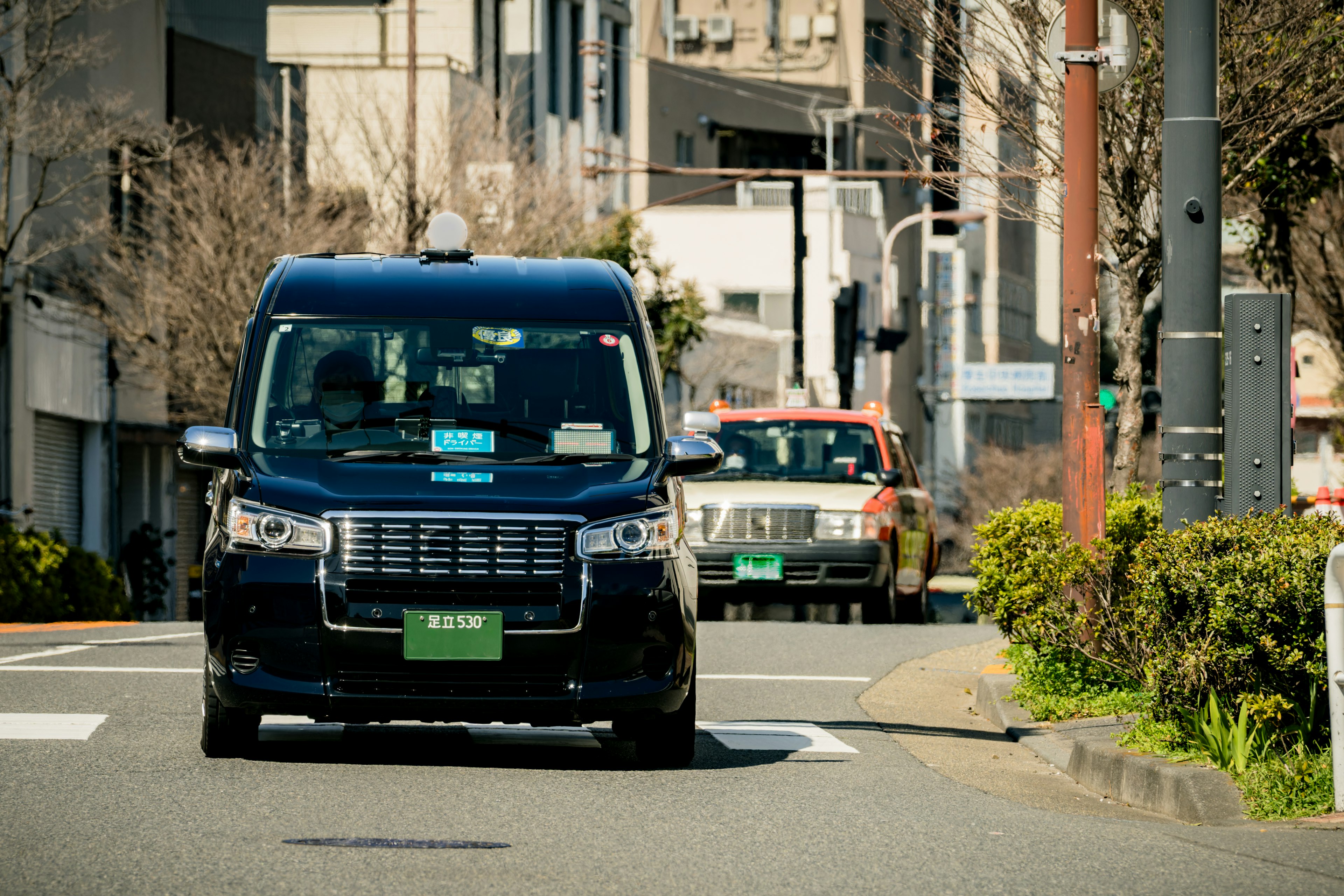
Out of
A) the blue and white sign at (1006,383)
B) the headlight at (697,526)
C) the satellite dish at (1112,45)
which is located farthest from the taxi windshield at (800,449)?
the blue and white sign at (1006,383)

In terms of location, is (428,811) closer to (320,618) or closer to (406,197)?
(320,618)

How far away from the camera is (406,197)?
35406mm

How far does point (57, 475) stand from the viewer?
106 feet

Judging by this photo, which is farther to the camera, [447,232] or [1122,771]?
[447,232]

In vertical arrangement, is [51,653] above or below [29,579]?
above

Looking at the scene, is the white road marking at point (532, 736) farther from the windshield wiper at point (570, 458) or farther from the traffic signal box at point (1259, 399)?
the traffic signal box at point (1259, 399)

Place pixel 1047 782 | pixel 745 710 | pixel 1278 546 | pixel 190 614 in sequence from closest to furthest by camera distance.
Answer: pixel 1278 546
pixel 1047 782
pixel 745 710
pixel 190 614

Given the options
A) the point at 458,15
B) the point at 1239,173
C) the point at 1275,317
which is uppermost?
the point at 458,15

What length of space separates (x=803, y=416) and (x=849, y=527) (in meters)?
1.57

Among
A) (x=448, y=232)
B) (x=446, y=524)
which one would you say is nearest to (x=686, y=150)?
(x=448, y=232)

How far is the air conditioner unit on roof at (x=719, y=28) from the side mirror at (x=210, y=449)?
211ft

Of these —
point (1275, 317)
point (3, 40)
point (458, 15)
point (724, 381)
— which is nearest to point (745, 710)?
point (1275, 317)

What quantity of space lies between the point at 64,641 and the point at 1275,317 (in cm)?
993

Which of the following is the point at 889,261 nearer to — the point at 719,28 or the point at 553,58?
the point at 553,58
